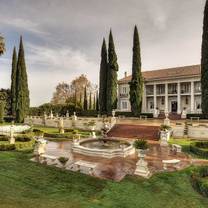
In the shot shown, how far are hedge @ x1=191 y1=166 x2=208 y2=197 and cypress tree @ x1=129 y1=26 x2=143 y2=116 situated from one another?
84.3 feet

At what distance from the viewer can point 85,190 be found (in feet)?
28.0

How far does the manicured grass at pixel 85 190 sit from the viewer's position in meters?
7.28

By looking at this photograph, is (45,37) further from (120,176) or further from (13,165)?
(120,176)

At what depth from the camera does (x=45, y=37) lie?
25328 millimetres

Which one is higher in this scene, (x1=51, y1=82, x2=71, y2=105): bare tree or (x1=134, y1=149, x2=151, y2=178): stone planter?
(x1=51, y1=82, x2=71, y2=105): bare tree

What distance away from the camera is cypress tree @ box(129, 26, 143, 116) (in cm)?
3731

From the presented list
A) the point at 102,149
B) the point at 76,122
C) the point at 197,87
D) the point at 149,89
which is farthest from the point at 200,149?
the point at 149,89

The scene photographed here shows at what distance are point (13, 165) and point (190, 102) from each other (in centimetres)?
3702

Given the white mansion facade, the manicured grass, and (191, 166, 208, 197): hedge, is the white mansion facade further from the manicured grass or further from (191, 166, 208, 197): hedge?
the manicured grass

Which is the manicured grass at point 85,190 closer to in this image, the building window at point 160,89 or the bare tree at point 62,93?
the building window at point 160,89

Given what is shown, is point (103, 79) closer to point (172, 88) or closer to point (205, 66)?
point (172, 88)

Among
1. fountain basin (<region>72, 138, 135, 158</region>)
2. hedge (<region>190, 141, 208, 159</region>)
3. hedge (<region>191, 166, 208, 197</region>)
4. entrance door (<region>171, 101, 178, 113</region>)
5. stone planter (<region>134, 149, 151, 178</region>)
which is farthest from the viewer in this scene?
entrance door (<region>171, 101, 178, 113</region>)

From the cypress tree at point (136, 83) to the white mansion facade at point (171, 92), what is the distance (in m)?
3.80

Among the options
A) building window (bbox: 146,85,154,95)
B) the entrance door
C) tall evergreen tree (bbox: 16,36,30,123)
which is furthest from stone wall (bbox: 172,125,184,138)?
tall evergreen tree (bbox: 16,36,30,123)
